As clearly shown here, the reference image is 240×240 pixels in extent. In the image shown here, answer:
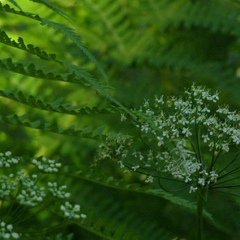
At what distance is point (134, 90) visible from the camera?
228 cm

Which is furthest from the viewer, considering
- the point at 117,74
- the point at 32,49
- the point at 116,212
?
the point at 117,74

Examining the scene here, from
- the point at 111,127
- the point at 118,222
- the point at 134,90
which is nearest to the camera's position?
the point at 118,222

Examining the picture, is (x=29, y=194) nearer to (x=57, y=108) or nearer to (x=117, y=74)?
(x=57, y=108)

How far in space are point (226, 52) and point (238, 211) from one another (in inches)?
28.5

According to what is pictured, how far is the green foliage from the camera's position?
2.01 m

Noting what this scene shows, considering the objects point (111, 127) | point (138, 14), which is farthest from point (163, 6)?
point (111, 127)

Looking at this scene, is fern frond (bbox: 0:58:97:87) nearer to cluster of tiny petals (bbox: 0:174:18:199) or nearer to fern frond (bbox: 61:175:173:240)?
cluster of tiny petals (bbox: 0:174:18:199)

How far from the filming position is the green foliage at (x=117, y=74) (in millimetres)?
2006

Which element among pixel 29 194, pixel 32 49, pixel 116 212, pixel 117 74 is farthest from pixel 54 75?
pixel 117 74

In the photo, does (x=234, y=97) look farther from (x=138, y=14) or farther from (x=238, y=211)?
(x=138, y=14)

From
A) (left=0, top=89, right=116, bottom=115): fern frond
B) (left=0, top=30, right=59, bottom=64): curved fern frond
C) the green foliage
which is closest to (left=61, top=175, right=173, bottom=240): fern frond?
the green foliage

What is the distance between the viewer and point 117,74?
248cm

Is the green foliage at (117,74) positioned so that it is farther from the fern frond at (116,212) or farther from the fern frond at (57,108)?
the fern frond at (57,108)

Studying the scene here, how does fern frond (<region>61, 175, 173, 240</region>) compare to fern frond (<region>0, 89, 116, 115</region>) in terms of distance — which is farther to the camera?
fern frond (<region>61, 175, 173, 240</region>)
